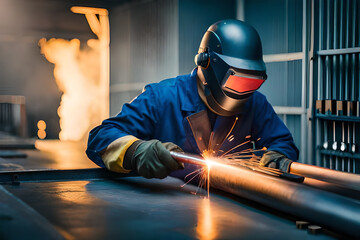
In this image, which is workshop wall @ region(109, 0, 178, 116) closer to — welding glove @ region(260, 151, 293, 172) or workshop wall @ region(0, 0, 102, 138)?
→ workshop wall @ region(0, 0, 102, 138)

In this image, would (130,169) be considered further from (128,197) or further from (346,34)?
(346,34)

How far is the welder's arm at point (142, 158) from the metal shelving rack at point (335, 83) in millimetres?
2444

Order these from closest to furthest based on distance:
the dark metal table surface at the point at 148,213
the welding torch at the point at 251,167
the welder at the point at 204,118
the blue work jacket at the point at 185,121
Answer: the dark metal table surface at the point at 148,213 < the welding torch at the point at 251,167 < the welder at the point at 204,118 < the blue work jacket at the point at 185,121

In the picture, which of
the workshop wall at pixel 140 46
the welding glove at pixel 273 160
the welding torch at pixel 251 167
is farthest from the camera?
the workshop wall at pixel 140 46

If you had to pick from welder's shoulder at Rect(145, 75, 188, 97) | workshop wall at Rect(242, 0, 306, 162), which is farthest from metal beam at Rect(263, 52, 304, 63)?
welder's shoulder at Rect(145, 75, 188, 97)

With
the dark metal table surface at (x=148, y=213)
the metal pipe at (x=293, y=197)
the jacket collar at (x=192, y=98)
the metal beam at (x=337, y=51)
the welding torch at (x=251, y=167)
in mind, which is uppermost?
the metal beam at (x=337, y=51)

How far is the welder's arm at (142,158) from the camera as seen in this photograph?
5.65ft

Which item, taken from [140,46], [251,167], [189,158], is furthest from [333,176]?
[140,46]

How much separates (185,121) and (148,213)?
92 centimetres

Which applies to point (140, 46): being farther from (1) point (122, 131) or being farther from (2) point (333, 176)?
(2) point (333, 176)

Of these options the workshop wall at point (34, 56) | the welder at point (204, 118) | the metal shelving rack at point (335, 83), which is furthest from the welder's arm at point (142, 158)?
the workshop wall at point (34, 56)

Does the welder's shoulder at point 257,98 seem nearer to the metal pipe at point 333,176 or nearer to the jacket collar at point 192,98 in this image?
the jacket collar at point 192,98

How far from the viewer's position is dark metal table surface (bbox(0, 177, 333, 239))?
1.12m

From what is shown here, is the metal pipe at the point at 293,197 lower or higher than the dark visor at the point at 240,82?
lower
